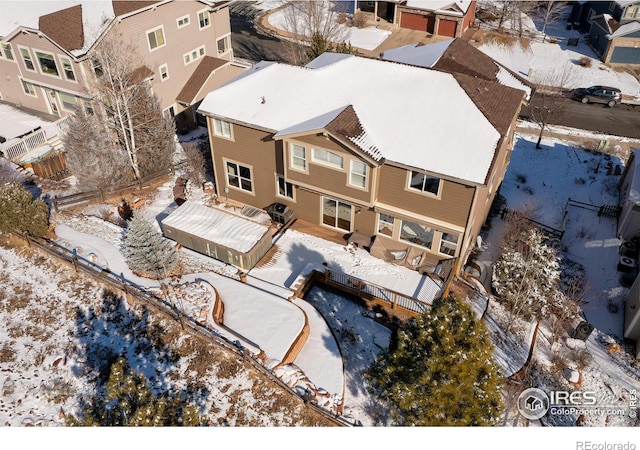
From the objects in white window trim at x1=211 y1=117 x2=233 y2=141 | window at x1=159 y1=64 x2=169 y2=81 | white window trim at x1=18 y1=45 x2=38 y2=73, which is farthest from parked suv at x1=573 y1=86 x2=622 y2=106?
white window trim at x1=18 y1=45 x2=38 y2=73

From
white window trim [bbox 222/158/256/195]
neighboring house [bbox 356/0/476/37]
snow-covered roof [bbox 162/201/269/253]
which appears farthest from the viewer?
neighboring house [bbox 356/0/476/37]

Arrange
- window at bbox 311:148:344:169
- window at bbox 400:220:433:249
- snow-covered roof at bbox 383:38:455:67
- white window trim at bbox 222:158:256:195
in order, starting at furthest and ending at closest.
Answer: snow-covered roof at bbox 383:38:455:67, white window trim at bbox 222:158:256:195, window at bbox 400:220:433:249, window at bbox 311:148:344:169

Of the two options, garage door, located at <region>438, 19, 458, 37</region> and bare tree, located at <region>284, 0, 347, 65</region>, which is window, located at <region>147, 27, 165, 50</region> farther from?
garage door, located at <region>438, 19, 458, 37</region>

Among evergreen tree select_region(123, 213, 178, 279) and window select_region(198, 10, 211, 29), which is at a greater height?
window select_region(198, 10, 211, 29)

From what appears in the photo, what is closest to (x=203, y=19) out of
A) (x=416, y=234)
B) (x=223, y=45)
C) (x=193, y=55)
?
(x=193, y=55)

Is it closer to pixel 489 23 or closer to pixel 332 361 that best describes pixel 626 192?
pixel 332 361

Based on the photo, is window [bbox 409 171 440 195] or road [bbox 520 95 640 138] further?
road [bbox 520 95 640 138]

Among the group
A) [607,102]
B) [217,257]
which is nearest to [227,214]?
[217,257]

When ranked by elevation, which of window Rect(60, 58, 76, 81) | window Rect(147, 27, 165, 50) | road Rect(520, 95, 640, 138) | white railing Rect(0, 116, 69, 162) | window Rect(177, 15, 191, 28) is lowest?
road Rect(520, 95, 640, 138)
